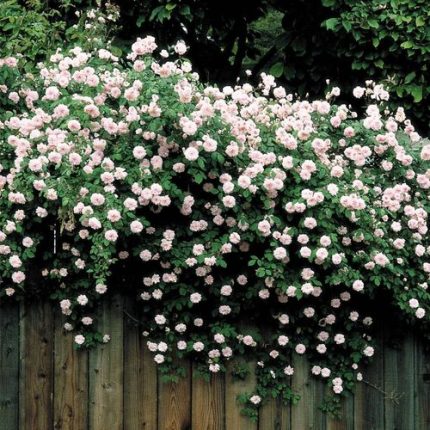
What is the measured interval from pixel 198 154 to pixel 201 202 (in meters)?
0.31

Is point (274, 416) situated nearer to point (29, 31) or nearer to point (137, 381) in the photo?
point (137, 381)

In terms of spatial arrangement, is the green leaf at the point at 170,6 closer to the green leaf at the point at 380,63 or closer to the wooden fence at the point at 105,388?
the green leaf at the point at 380,63

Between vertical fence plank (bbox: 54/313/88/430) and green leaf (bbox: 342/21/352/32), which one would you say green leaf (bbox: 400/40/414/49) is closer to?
green leaf (bbox: 342/21/352/32)

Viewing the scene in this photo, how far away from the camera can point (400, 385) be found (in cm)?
439

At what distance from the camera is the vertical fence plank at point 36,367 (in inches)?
159

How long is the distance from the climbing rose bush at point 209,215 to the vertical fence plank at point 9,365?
11 centimetres

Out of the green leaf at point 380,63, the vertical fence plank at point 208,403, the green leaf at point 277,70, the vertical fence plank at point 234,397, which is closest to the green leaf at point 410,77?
the green leaf at point 380,63

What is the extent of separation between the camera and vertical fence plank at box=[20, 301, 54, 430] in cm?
403

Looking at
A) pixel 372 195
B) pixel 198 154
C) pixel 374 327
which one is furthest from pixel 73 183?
pixel 374 327

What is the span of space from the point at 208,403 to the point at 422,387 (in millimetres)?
1160

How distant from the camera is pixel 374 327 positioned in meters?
4.36

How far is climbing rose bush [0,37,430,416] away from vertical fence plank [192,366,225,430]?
11 cm

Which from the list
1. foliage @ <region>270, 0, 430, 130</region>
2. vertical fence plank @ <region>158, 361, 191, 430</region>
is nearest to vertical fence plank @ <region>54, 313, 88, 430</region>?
vertical fence plank @ <region>158, 361, 191, 430</region>

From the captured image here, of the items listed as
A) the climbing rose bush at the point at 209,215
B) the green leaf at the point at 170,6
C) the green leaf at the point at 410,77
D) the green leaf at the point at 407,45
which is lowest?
the climbing rose bush at the point at 209,215
